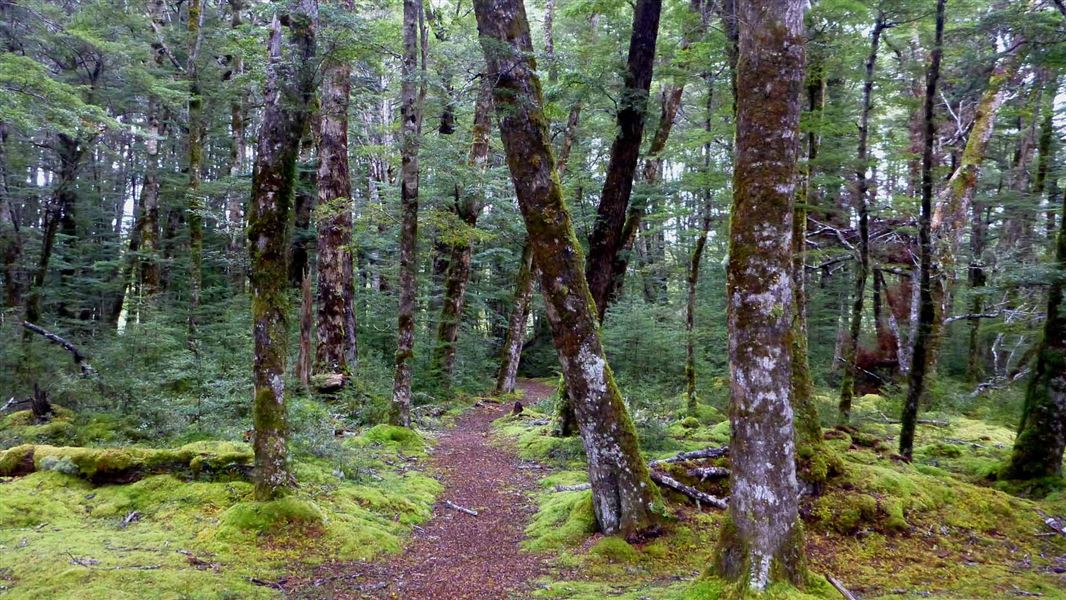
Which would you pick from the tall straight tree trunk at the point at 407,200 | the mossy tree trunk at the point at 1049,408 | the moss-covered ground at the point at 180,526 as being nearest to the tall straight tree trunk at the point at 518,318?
the tall straight tree trunk at the point at 407,200

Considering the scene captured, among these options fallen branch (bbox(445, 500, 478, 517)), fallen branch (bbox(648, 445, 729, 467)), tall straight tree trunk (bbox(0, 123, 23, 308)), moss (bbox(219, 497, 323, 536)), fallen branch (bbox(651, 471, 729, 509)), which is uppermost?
tall straight tree trunk (bbox(0, 123, 23, 308))

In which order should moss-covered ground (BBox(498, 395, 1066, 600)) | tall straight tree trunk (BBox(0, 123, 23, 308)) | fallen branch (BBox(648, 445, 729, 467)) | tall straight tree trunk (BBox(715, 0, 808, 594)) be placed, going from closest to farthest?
tall straight tree trunk (BBox(715, 0, 808, 594)) < moss-covered ground (BBox(498, 395, 1066, 600)) < fallen branch (BBox(648, 445, 729, 467)) < tall straight tree trunk (BBox(0, 123, 23, 308))

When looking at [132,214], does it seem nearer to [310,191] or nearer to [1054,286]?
[310,191]

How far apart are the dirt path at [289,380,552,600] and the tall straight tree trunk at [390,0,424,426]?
1.50m

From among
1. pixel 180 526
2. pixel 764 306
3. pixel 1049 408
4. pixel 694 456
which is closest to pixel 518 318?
pixel 694 456

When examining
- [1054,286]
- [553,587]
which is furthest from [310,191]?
[1054,286]

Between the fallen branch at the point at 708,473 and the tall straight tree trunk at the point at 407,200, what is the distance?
5733 millimetres

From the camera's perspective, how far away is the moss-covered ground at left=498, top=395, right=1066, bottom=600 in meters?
4.75

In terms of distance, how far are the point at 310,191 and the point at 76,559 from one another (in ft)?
40.4

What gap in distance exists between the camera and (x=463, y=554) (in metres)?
6.00

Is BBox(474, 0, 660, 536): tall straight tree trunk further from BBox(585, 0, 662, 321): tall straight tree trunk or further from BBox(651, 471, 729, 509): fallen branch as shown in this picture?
BBox(585, 0, 662, 321): tall straight tree trunk

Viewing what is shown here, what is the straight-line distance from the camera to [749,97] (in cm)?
394

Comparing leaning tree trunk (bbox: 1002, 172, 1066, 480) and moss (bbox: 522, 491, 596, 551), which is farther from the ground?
leaning tree trunk (bbox: 1002, 172, 1066, 480)

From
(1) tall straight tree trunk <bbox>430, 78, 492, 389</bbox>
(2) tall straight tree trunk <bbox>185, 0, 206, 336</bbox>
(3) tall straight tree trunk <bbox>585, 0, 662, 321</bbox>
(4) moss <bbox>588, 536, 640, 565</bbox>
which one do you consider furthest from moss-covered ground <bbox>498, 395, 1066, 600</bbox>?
(2) tall straight tree trunk <bbox>185, 0, 206, 336</bbox>
